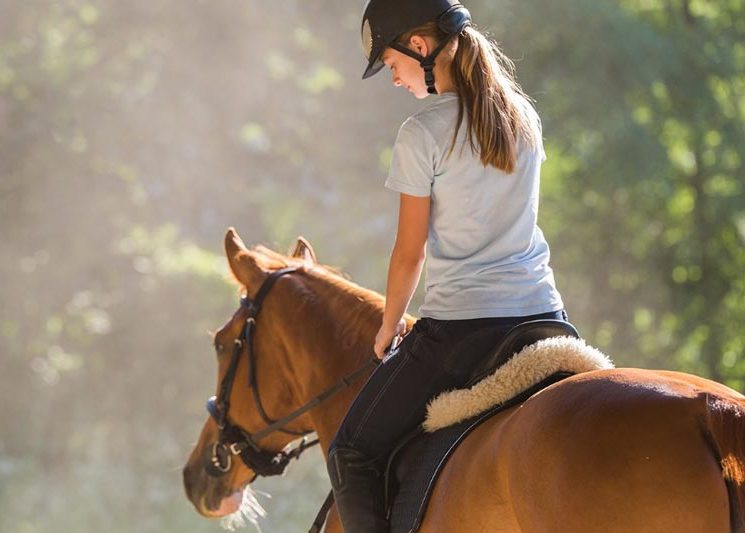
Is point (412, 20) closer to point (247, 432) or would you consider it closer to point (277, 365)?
point (277, 365)

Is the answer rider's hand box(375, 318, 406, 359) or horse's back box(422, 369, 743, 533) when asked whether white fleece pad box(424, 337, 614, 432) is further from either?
rider's hand box(375, 318, 406, 359)

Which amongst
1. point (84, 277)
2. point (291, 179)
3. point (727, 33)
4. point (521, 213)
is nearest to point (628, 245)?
point (727, 33)

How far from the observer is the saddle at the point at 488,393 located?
85.9 inches

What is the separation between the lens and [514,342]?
7.44 ft

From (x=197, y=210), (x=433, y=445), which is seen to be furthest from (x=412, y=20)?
(x=197, y=210)

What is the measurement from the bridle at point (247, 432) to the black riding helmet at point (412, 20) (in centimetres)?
99

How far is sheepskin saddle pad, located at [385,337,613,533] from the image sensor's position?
7.16ft

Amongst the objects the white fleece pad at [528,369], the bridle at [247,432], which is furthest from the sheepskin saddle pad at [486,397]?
the bridle at [247,432]

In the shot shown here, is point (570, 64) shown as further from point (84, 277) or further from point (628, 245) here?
point (84, 277)

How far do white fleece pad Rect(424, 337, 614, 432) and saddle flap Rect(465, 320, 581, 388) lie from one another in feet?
0.16

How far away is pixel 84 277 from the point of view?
12812 millimetres

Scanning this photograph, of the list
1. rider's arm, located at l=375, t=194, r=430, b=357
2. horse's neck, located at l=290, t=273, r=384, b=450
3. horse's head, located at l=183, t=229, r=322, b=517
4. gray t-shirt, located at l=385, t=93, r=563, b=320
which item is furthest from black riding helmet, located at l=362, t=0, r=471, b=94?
horse's head, located at l=183, t=229, r=322, b=517

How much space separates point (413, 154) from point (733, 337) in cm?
830

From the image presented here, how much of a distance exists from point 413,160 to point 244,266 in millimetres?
1056
